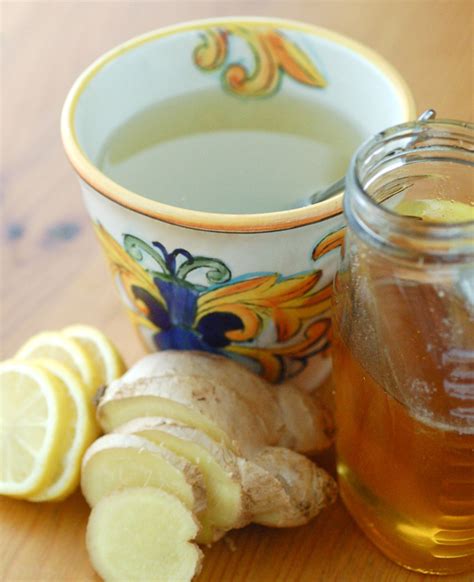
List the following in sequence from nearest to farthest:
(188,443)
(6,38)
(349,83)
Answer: (188,443) → (349,83) → (6,38)

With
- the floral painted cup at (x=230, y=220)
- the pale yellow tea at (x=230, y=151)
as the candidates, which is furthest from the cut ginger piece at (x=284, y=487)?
the pale yellow tea at (x=230, y=151)

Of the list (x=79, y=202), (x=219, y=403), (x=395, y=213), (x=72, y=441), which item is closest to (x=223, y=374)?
(x=219, y=403)

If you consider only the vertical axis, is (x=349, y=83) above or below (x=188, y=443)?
above

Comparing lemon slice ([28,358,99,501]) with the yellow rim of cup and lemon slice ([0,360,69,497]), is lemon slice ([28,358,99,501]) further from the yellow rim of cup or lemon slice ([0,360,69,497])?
the yellow rim of cup

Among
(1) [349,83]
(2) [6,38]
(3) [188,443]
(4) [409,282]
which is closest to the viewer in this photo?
(4) [409,282]

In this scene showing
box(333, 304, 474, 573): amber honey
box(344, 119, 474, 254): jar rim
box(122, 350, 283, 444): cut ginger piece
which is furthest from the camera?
box(122, 350, 283, 444): cut ginger piece

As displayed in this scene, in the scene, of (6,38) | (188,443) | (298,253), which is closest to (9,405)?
(188,443)

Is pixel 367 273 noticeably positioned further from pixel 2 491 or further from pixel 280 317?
pixel 2 491

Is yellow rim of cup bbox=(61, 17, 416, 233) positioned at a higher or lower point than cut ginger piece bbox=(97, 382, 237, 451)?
higher

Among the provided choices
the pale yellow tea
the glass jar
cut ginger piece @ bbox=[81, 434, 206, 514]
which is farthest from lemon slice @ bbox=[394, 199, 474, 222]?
cut ginger piece @ bbox=[81, 434, 206, 514]
